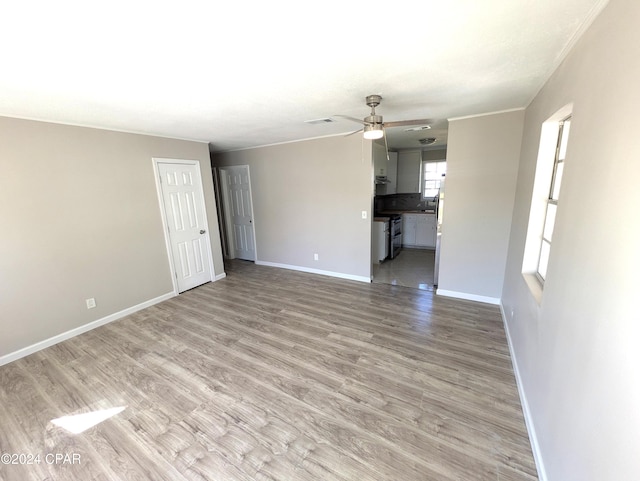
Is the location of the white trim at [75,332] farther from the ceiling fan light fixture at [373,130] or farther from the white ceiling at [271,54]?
the ceiling fan light fixture at [373,130]

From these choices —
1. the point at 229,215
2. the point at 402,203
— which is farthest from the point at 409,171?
the point at 229,215

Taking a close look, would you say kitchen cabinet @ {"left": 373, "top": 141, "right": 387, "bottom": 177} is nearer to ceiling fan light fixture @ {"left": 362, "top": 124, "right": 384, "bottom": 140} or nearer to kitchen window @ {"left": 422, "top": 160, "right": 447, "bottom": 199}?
kitchen window @ {"left": 422, "top": 160, "right": 447, "bottom": 199}

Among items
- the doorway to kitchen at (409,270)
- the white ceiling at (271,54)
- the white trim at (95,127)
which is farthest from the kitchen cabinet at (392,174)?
the white trim at (95,127)

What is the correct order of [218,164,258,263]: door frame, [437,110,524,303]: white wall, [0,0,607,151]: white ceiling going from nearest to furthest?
[0,0,607,151]: white ceiling, [437,110,524,303]: white wall, [218,164,258,263]: door frame

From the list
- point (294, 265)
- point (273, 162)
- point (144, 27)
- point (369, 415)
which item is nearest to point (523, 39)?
point (144, 27)

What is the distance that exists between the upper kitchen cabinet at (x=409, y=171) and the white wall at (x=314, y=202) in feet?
9.34

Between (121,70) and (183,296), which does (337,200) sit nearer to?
(183,296)

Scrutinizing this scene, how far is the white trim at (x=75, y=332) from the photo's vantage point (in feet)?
8.77

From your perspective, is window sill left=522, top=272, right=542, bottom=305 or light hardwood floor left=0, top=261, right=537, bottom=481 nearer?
light hardwood floor left=0, top=261, right=537, bottom=481

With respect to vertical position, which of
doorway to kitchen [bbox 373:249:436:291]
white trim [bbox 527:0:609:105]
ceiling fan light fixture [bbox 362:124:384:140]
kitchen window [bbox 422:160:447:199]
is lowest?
doorway to kitchen [bbox 373:249:436:291]

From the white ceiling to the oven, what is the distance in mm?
3086

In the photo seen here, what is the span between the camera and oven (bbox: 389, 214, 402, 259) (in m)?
5.60

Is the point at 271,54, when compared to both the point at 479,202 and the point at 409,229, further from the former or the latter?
the point at 409,229

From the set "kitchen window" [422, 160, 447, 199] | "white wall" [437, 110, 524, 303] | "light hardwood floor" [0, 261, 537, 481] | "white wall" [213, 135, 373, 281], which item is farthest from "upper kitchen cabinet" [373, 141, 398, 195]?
"light hardwood floor" [0, 261, 537, 481]
